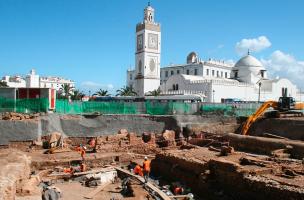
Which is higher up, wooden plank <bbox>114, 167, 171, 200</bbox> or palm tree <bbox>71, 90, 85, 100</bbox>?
palm tree <bbox>71, 90, 85, 100</bbox>

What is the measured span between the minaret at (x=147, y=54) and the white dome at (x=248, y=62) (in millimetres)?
13357

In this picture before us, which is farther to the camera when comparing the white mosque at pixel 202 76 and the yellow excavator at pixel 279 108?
the white mosque at pixel 202 76

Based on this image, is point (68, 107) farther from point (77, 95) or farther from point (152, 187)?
point (77, 95)

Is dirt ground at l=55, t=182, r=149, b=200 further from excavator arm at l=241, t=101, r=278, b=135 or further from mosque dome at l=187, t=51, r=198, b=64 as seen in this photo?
mosque dome at l=187, t=51, r=198, b=64

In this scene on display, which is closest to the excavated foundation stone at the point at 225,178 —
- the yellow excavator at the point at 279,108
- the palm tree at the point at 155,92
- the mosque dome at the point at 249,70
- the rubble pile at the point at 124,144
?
the rubble pile at the point at 124,144

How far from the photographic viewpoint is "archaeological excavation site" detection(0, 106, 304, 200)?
12622mm

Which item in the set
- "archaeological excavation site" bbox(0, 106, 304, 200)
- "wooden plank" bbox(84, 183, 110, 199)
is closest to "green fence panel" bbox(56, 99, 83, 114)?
"archaeological excavation site" bbox(0, 106, 304, 200)

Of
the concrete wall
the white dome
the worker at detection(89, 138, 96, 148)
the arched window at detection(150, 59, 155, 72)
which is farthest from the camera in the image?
the white dome

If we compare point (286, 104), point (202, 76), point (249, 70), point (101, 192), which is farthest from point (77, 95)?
point (101, 192)

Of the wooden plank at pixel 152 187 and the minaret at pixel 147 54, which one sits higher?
the minaret at pixel 147 54

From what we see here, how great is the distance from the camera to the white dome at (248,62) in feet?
196

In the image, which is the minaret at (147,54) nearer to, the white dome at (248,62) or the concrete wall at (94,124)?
the white dome at (248,62)

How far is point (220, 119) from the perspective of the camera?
30.4 m

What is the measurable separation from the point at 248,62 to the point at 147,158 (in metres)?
45.2
